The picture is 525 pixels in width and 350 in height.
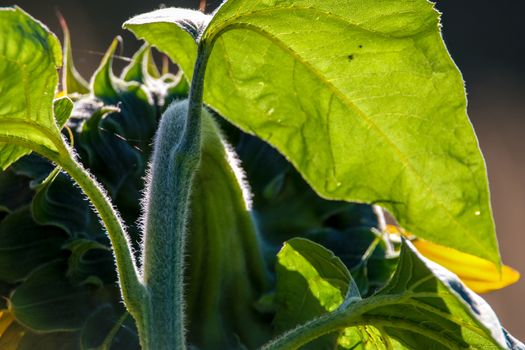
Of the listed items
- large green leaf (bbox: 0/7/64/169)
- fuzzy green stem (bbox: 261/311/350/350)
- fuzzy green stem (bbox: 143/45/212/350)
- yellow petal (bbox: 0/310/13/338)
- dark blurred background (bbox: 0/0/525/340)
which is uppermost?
large green leaf (bbox: 0/7/64/169)

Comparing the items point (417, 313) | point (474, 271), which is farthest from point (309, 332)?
point (474, 271)

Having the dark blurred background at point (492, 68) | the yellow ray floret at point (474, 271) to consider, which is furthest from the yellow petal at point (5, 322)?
the dark blurred background at point (492, 68)

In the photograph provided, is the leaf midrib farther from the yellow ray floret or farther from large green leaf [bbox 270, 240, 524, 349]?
the yellow ray floret

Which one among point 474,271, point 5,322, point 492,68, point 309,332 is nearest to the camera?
point 309,332

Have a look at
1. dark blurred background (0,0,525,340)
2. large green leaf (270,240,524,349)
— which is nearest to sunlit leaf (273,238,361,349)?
large green leaf (270,240,524,349)

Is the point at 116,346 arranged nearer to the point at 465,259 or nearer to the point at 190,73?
the point at 190,73

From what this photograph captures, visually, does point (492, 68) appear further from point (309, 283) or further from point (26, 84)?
point (26, 84)

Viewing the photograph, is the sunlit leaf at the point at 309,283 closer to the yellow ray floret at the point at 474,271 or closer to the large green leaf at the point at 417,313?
the large green leaf at the point at 417,313
